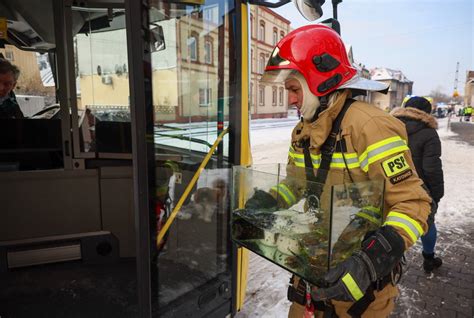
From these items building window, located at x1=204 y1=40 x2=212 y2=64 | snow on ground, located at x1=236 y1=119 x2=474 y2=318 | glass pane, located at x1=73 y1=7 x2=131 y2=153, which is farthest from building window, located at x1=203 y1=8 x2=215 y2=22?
snow on ground, located at x1=236 y1=119 x2=474 y2=318

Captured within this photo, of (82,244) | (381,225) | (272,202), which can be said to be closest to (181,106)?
(272,202)

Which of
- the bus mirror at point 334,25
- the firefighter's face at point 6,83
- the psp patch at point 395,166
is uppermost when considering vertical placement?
the bus mirror at point 334,25

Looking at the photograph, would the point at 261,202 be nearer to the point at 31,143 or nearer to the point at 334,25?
the point at 334,25

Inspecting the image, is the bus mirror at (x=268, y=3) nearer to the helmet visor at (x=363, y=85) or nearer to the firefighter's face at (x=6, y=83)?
the helmet visor at (x=363, y=85)

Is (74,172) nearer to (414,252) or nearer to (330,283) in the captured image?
(330,283)

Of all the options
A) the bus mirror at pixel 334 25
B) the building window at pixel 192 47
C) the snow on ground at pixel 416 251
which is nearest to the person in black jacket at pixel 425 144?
the snow on ground at pixel 416 251

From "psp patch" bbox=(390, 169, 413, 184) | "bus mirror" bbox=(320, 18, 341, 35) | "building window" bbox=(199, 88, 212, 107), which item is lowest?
"psp patch" bbox=(390, 169, 413, 184)

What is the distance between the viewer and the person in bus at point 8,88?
3633 mm

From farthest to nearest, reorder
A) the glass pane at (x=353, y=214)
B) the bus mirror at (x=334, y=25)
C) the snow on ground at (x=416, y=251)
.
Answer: the snow on ground at (x=416, y=251)
the bus mirror at (x=334, y=25)
the glass pane at (x=353, y=214)

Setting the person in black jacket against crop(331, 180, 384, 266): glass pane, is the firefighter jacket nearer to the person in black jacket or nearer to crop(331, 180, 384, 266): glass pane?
crop(331, 180, 384, 266): glass pane

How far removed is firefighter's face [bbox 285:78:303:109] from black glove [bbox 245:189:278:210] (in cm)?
50

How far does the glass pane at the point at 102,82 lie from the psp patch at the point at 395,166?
2395mm

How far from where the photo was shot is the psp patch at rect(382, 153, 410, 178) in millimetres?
1523

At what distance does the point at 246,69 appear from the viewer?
7.80 feet
